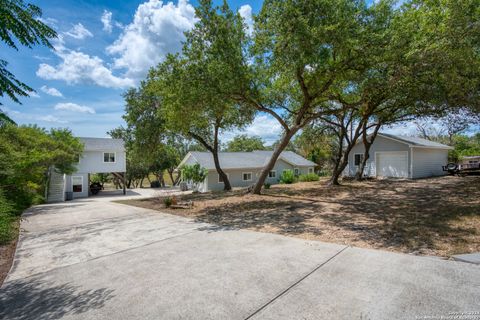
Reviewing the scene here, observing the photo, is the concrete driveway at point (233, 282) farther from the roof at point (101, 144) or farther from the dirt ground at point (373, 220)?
the roof at point (101, 144)

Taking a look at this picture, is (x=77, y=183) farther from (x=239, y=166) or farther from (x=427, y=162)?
(x=427, y=162)

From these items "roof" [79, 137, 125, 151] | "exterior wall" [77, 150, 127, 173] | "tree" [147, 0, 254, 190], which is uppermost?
"tree" [147, 0, 254, 190]

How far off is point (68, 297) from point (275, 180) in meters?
23.9

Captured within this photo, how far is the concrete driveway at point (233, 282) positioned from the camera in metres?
3.14

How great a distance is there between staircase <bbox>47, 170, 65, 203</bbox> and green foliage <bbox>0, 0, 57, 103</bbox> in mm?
20486

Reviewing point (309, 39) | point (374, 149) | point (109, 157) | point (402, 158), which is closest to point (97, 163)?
point (109, 157)

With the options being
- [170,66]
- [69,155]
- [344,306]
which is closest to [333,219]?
[344,306]

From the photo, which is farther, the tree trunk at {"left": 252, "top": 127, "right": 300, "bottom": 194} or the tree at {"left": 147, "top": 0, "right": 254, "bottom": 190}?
the tree trunk at {"left": 252, "top": 127, "right": 300, "bottom": 194}

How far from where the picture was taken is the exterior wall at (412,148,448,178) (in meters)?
20.6

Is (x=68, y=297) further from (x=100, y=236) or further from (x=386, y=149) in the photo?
(x=386, y=149)

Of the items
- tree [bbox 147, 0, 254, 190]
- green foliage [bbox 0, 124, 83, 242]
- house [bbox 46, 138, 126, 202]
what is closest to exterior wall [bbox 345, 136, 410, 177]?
tree [bbox 147, 0, 254, 190]

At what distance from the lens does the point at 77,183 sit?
23.3 meters

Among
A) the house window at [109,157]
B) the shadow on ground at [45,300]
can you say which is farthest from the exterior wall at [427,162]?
the house window at [109,157]

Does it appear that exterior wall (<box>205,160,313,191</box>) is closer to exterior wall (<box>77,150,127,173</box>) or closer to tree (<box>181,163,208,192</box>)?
tree (<box>181,163,208,192</box>)
